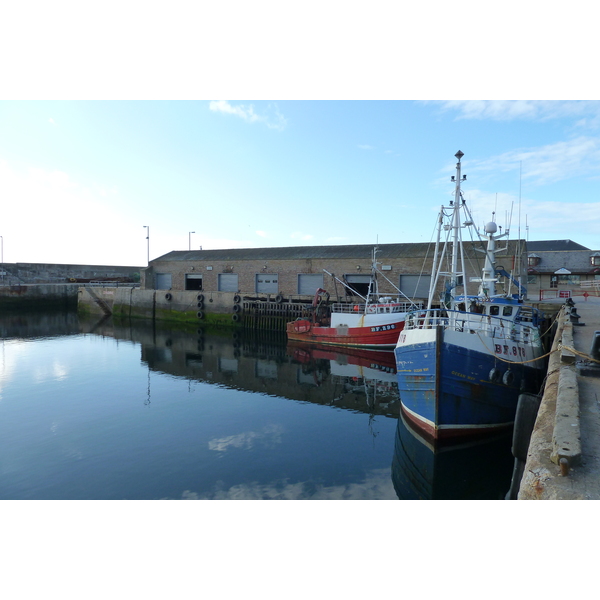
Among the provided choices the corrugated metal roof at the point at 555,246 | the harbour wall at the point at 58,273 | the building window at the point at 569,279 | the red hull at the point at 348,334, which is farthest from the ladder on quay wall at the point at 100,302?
the corrugated metal roof at the point at 555,246

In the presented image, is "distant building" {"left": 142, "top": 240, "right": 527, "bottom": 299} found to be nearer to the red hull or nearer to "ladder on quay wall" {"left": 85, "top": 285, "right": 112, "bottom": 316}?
"ladder on quay wall" {"left": 85, "top": 285, "right": 112, "bottom": 316}

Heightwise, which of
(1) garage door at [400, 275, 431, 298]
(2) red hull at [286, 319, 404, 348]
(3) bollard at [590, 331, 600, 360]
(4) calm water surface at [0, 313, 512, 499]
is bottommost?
(4) calm water surface at [0, 313, 512, 499]

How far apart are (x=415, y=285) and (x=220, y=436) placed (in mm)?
23189

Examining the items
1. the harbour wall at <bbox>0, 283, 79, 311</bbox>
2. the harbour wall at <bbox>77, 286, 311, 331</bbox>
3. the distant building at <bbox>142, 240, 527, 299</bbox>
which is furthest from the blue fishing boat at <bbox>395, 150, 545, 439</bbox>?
the harbour wall at <bbox>0, 283, 79, 311</bbox>

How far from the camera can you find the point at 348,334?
24875mm

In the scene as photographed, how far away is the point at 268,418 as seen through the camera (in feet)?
42.1

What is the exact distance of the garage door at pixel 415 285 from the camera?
3059cm

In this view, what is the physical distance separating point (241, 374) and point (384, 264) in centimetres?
1690

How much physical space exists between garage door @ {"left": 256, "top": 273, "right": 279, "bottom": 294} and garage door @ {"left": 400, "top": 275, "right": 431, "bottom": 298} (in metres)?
11.4

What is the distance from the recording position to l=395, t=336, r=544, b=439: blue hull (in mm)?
10258

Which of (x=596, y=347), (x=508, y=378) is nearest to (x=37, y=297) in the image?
(x=508, y=378)

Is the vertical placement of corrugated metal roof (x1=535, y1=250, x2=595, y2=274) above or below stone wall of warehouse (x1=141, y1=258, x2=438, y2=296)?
above

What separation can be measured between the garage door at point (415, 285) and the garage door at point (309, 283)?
697 cm

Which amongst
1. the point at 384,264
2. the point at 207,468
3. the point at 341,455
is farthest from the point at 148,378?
the point at 384,264
